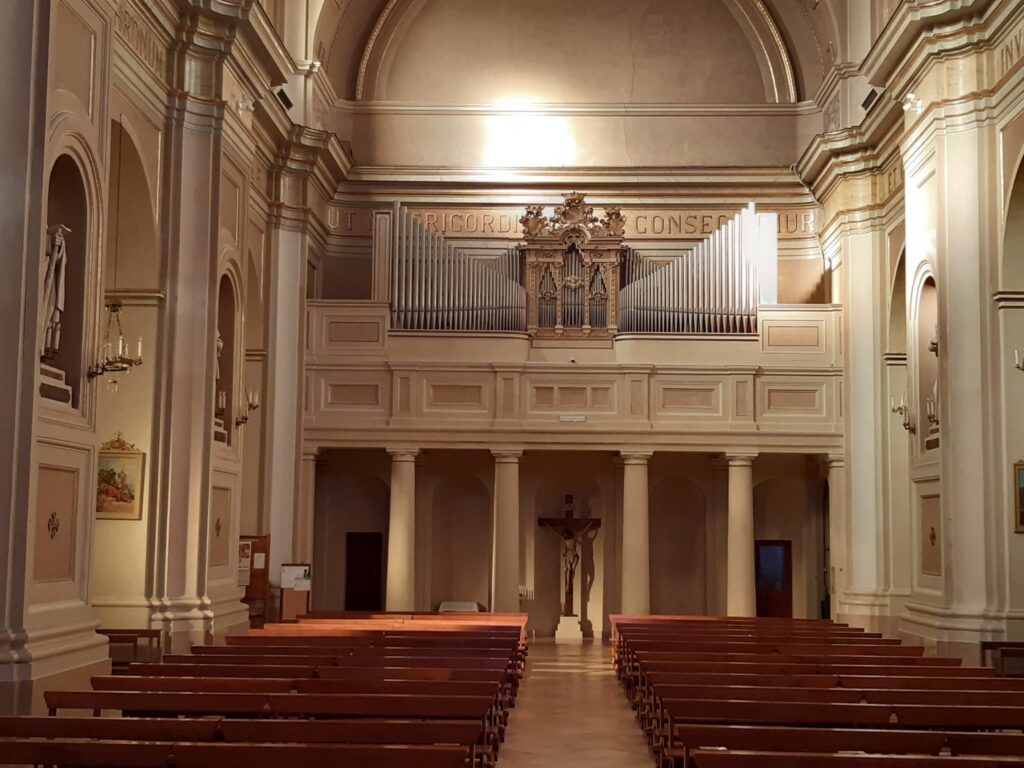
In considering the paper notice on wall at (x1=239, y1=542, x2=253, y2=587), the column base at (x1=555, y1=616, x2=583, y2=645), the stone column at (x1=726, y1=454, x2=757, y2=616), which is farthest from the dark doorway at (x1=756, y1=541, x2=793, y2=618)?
the paper notice on wall at (x1=239, y1=542, x2=253, y2=587)

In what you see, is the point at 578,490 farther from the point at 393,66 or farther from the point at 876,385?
the point at 393,66

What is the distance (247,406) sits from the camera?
18.5m

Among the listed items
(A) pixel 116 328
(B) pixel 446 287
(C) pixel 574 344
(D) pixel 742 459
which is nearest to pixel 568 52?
(B) pixel 446 287

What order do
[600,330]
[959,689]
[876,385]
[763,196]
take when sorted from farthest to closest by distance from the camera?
[763,196]
[600,330]
[876,385]
[959,689]

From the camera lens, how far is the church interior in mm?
10641

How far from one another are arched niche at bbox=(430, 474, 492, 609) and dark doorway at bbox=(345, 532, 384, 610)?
1.01 metres

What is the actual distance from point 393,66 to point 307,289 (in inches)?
203

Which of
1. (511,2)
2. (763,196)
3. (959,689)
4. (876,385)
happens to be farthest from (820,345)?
(959,689)

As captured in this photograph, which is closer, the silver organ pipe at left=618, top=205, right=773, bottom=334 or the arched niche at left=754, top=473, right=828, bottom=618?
the silver organ pipe at left=618, top=205, right=773, bottom=334

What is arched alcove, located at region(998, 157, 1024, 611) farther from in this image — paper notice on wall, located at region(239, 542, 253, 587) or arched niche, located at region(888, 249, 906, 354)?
paper notice on wall, located at region(239, 542, 253, 587)

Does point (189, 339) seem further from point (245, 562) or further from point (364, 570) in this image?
point (364, 570)

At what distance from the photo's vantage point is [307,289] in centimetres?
2275

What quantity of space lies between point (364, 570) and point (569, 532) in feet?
12.6

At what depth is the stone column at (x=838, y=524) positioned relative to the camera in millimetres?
21125
